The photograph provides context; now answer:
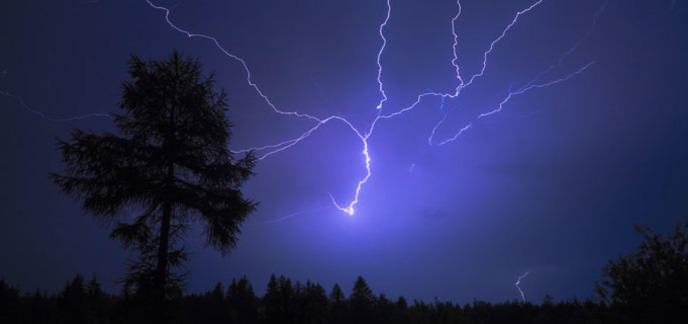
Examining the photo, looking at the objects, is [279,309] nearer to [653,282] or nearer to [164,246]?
[164,246]

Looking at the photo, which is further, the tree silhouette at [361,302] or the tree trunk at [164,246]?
the tree silhouette at [361,302]

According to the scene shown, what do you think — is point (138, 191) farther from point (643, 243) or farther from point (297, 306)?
point (643, 243)

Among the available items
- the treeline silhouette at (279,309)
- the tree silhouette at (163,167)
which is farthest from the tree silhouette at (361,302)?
the tree silhouette at (163,167)

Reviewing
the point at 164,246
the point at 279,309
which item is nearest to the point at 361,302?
the point at 279,309

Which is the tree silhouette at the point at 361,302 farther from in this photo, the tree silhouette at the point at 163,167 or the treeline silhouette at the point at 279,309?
the tree silhouette at the point at 163,167

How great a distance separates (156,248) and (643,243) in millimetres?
10499

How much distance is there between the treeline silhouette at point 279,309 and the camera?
659 cm

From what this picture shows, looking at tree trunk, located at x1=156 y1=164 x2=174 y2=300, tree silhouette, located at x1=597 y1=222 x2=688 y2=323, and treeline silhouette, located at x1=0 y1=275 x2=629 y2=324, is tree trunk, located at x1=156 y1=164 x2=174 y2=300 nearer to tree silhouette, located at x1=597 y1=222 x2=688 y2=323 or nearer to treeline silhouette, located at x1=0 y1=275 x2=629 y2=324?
treeline silhouette, located at x1=0 y1=275 x2=629 y2=324

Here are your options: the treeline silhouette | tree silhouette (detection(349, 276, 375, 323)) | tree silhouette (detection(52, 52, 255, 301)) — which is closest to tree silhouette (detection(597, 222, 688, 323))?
the treeline silhouette

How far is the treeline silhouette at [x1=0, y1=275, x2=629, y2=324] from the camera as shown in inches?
260

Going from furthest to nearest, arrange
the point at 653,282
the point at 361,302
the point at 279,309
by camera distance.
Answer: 1. the point at 361,302
2. the point at 279,309
3. the point at 653,282

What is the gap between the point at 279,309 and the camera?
1084 centimetres

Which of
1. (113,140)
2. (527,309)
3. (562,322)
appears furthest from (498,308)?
(113,140)

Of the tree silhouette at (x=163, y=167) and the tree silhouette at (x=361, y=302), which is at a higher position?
the tree silhouette at (x=163, y=167)
